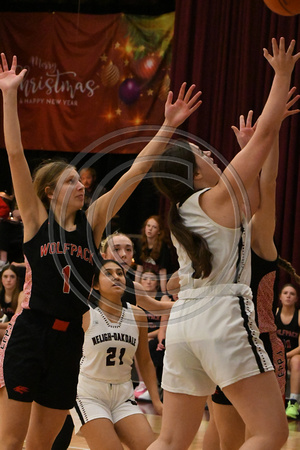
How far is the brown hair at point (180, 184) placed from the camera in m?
3.00

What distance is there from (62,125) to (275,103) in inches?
340

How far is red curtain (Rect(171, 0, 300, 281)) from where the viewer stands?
9453 millimetres

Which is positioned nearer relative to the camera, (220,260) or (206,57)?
(220,260)

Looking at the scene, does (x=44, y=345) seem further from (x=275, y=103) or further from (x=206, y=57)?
(x=206, y=57)

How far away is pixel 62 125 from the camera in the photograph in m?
11.3

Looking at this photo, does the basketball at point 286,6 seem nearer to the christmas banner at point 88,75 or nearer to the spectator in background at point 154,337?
the spectator in background at point 154,337

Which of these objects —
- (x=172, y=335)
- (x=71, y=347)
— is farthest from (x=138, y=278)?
(x=172, y=335)

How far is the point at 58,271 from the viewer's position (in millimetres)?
3436

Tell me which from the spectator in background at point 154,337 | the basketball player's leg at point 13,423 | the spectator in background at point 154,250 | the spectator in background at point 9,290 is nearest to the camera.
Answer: the basketball player's leg at point 13,423

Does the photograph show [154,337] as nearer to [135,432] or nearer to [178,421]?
[135,432]

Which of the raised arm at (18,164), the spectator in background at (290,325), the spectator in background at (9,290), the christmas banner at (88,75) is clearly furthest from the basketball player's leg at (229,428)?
the christmas banner at (88,75)

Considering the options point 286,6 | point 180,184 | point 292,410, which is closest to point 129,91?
point 292,410

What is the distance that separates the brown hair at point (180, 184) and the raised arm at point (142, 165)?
0.34 meters

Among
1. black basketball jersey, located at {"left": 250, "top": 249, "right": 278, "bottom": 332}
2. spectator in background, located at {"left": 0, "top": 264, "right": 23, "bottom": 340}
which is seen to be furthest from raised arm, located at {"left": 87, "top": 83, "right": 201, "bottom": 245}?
spectator in background, located at {"left": 0, "top": 264, "right": 23, "bottom": 340}
